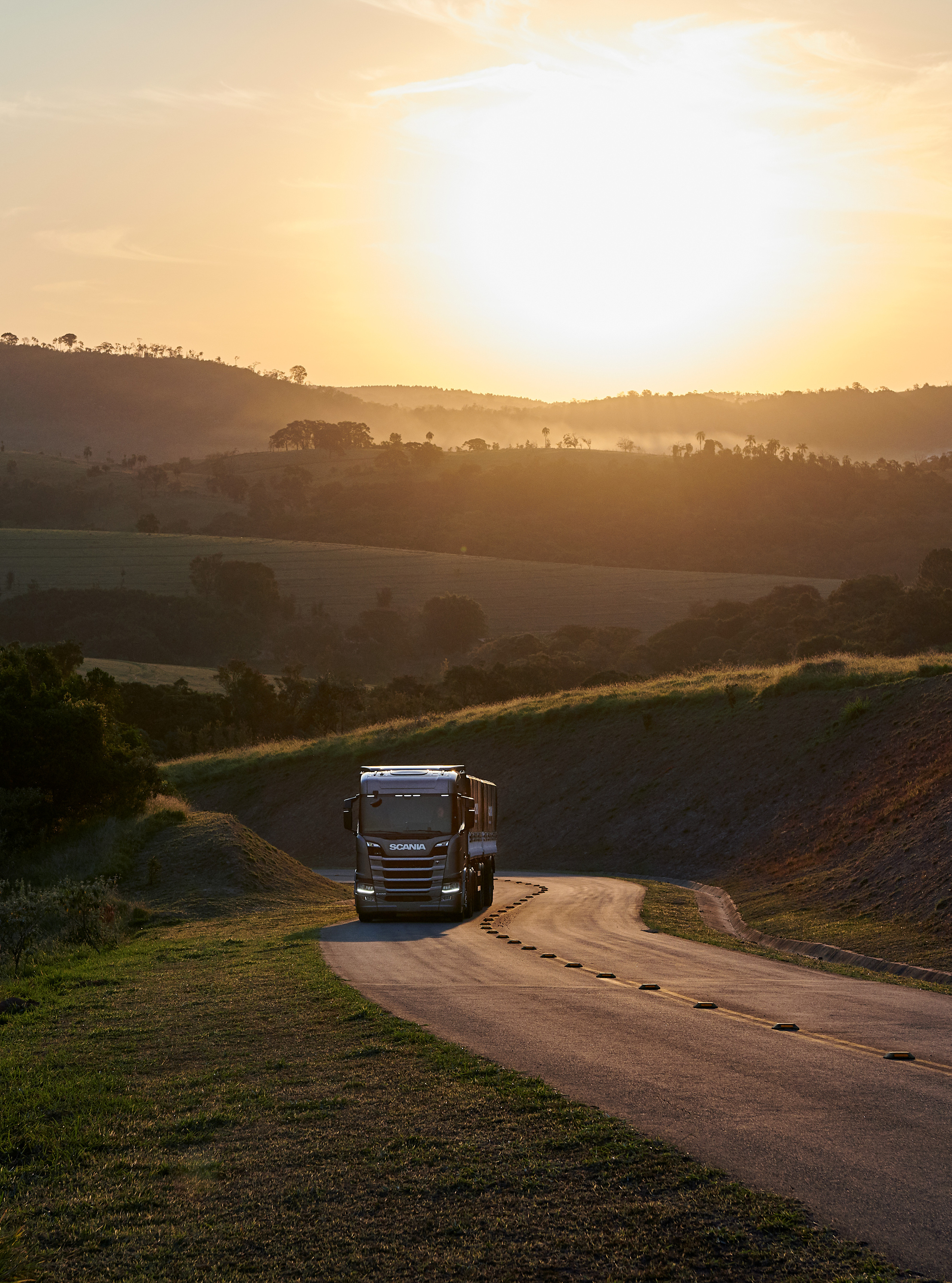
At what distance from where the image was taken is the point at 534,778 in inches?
2394

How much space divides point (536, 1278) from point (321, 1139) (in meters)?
3.09

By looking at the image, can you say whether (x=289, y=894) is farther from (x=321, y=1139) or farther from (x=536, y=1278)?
(x=536, y=1278)

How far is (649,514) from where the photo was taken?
180250mm

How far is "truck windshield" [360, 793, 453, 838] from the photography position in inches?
1161

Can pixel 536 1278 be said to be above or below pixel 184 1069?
above

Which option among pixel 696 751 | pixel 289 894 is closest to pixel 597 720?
pixel 696 751

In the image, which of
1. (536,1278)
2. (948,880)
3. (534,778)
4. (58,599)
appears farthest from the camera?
(58,599)

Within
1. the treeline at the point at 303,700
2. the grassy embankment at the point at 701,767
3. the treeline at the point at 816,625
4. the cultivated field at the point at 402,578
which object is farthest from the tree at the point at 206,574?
the grassy embankment at the point at 701,767

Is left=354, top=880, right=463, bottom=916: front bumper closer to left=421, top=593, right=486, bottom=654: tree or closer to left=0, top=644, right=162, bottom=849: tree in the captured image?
left=0, top=644, right=162, bottom=849: tree

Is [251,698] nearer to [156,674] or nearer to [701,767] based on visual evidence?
[156,674]

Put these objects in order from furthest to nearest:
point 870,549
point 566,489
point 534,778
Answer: point 566,489 < point 870,549 < point 534,778

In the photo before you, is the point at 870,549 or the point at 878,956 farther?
the point at 870,549

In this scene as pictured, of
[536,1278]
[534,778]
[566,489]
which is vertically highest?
[566,489]

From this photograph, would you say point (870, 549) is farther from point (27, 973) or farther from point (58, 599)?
point (27, 973)
